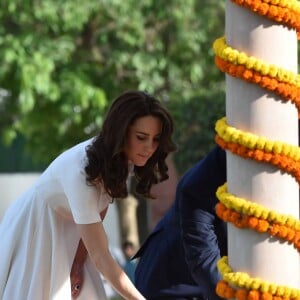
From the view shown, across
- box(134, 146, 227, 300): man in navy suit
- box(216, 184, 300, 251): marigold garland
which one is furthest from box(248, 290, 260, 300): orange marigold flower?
box(134, 146, 227, 300): man in navy suit

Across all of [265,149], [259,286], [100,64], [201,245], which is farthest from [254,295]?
[100,64]

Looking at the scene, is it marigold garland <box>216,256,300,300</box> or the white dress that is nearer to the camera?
→ marigold garland <box>216,256,300,300</box>

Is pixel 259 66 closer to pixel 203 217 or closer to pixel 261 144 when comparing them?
pixel 261 144

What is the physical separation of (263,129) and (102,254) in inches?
48.5

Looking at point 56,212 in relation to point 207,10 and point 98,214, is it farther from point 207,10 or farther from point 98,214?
point 207,10

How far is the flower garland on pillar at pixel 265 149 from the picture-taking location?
Result: 248 centimetres

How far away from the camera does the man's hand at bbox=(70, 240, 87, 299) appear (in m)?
3.81

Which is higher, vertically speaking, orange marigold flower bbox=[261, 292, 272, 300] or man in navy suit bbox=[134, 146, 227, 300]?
orange marigold flower bbox=[261, 292, 272, 300]

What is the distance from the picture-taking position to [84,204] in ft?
11.7

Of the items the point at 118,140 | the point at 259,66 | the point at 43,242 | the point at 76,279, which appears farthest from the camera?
the point at 76,279

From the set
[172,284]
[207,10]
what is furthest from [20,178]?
[172,284]

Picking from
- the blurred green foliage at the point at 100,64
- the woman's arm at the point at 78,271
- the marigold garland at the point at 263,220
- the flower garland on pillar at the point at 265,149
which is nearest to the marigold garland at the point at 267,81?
the flower garland on pillar at the point at 265,149

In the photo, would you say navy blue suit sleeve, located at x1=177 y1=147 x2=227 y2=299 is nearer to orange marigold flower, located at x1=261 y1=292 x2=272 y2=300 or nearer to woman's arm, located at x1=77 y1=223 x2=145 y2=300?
woman's arm, located at x1=77 y1=223 x2=145 y2=300

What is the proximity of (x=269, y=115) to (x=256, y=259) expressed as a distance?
0.36 meters
